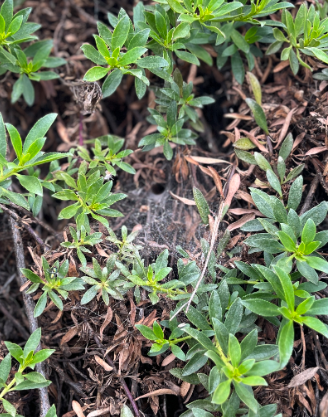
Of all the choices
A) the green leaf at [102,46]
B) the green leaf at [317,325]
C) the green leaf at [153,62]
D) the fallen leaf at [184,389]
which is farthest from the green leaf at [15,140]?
the green leaf at [317,325]

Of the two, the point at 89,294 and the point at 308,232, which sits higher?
the point at 308,232

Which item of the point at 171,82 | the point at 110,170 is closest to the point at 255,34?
the point at 171,82

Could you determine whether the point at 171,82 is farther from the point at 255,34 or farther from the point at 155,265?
the point at 155,265

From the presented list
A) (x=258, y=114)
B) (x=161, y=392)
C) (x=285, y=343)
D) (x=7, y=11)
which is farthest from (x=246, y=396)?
(x=7, y=11)

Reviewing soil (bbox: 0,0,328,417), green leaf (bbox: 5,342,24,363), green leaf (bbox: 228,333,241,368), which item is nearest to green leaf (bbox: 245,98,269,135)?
soil (bbox: 0,0,328,417)

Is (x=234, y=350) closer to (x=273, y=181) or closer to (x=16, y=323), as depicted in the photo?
(x=273, y=181)

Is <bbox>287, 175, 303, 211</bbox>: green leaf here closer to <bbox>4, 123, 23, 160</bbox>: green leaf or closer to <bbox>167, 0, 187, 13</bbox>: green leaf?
<bbox>167, 0, 187, 13</bbox>: green leaf
